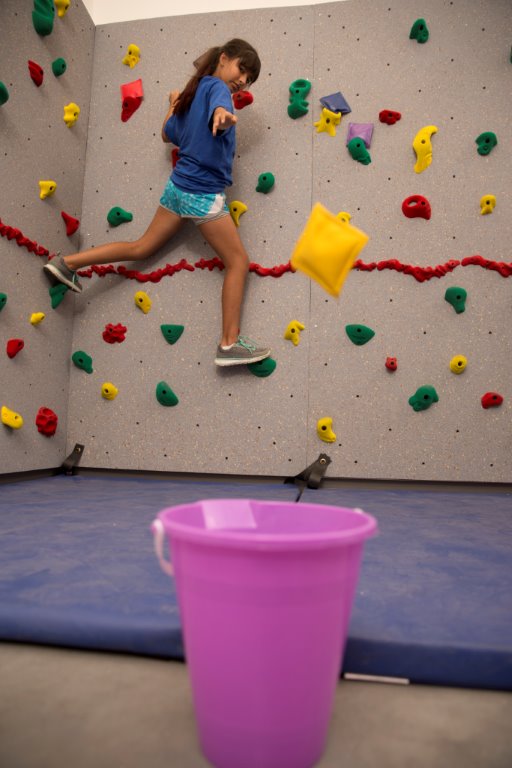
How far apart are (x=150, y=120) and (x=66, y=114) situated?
0.31 meters

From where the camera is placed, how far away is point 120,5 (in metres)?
2.29

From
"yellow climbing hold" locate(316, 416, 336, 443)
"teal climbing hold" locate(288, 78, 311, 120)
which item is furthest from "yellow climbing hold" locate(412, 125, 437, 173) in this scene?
"yellow climbing hold" locate(316, 416, 336, 443)

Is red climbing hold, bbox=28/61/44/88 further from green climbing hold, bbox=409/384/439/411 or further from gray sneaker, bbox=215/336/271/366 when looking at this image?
green climbing hold, bbox=409/384/439/411

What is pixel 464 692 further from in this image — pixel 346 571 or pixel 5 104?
pixel 5 104

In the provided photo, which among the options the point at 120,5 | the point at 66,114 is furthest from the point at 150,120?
the point at 120,5

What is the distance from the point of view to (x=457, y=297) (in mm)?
1952

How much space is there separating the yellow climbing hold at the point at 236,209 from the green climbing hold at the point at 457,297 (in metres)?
0.80

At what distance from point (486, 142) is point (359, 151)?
449 mm

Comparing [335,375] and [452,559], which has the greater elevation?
[335,375]

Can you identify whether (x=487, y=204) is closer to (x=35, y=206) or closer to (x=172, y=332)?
(x=172, y=332)

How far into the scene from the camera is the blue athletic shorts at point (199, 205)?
1.92 metres

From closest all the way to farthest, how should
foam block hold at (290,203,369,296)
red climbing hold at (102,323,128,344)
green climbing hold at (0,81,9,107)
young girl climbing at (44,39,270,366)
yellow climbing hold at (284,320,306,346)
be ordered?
1. foam block hold at (290,203,369,296)
2. green climbing hold at (0,81,9,107)
3. young girl climbing at (44,39,270,366)
4. yellow climbing hold at (284,320,306,346)
5. red climbing hold at (102,323,128,344)

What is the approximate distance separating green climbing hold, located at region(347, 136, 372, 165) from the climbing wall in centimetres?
105

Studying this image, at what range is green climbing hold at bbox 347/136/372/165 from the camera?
201 centimetres
